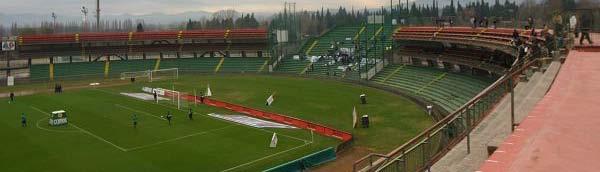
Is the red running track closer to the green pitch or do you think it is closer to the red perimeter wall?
the green pitch

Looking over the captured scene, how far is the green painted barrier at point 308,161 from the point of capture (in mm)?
26991

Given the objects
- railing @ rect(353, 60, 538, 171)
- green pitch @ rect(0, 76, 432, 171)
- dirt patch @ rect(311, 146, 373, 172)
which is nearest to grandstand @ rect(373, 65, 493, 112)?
green pitch @ rect(0, 76, 432, 171)

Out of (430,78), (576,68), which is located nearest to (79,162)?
(576,68)

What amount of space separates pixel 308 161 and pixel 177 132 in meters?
12.0

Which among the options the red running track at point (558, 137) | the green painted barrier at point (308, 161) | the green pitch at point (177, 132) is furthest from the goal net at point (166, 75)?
the red running track at point (558, 137)

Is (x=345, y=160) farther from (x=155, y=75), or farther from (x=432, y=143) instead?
(x=155, y=75)

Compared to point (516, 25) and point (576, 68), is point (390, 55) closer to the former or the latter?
point (516, 25)

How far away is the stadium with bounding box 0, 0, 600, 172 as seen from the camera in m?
12.5

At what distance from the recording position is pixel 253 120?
41.2m

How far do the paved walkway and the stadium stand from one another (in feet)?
0.22

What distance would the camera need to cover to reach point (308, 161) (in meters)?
28.6

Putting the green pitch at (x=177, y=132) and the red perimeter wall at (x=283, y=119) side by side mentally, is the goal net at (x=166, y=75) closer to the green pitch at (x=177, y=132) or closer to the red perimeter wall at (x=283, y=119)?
the green pitch at (x=177, y=132)

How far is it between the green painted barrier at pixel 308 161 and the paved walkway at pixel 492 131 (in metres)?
11.7

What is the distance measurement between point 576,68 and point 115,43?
8159 cm
